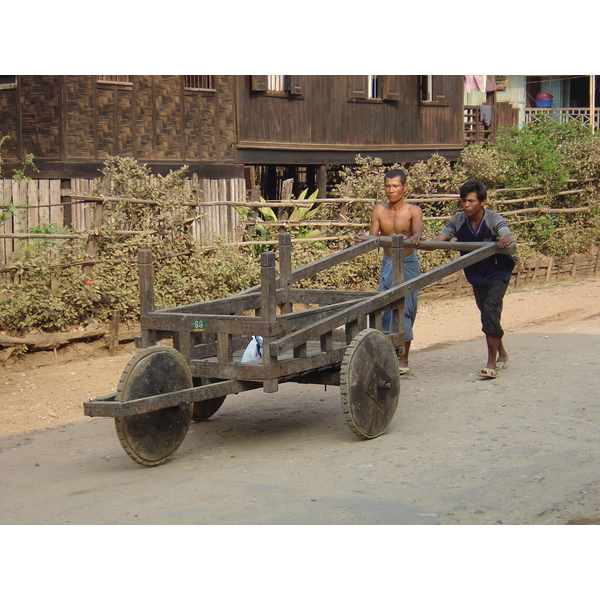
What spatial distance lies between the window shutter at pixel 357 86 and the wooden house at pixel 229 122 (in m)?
0.02

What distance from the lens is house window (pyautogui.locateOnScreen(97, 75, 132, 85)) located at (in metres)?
14.5

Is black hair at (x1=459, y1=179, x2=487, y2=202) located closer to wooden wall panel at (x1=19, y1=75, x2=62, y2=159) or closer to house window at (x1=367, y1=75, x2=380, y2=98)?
wooden wall panel at (x1=19, y1=75, x2=62, y2=159)

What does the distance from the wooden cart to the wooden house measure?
27.7ft

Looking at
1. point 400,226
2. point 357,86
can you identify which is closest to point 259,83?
point 357,86

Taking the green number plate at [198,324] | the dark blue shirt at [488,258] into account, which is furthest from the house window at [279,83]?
the green number plate at [198,324]

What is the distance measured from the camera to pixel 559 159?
16484mm

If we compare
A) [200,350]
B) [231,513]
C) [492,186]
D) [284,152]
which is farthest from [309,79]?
[231,513]

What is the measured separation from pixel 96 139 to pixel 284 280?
804 centimetres

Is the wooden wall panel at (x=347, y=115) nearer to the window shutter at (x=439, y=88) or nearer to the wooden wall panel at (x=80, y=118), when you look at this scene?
the window shutter at (x=439, y=88)

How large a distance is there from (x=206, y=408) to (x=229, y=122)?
10.4m

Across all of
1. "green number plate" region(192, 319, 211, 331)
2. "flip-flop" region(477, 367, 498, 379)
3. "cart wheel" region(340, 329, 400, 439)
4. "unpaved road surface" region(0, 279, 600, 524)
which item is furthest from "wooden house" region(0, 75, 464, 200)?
"cart wheel" region(340, 329, 400, 439)

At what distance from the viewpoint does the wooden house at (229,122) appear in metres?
14.3

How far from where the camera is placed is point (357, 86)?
749 inches

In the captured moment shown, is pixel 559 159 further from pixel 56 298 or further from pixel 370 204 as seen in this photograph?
pixel 56 298
